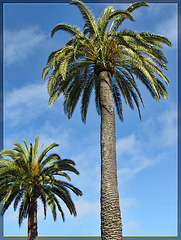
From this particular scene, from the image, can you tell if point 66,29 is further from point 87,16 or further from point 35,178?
point 35,178

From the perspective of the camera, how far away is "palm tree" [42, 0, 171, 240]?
15.1 m

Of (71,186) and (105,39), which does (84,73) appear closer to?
(105,39)

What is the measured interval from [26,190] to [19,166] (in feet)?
6.78

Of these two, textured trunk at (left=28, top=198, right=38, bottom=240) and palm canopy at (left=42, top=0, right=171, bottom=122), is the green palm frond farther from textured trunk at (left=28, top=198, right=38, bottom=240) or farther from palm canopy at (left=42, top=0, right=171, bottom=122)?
textured trunk at (left=28, top=198, right=38, bottom=240)

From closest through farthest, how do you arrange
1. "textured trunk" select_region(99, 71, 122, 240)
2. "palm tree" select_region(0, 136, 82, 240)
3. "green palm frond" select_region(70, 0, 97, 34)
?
"textured trunk" select_region(99, 71, 122, 240) → "green palm frond" select_region(70, 0, 97, 34) → "palm tree" select_region(0, 136, 82, 240)

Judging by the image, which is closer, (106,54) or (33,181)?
(106,54)

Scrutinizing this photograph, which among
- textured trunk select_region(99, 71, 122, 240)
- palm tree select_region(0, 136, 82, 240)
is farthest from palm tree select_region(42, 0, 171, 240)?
palm tree select_region(0, 136, 82, 240)

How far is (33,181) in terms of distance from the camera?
77.0 feet

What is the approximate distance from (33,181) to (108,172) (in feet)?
35.2

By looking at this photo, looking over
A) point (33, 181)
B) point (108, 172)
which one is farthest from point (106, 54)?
point (33, 181)

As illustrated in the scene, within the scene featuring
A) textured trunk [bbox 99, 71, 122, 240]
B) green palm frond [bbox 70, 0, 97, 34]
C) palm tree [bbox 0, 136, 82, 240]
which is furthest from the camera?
palm tree [bbox 0, 136, 82, 240]

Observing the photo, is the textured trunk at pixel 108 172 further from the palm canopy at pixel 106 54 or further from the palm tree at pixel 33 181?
the palm tree at pixel 33 181

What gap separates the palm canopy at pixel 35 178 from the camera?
74.4ft

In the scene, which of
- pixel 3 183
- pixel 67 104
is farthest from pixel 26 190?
pixel 67 104
